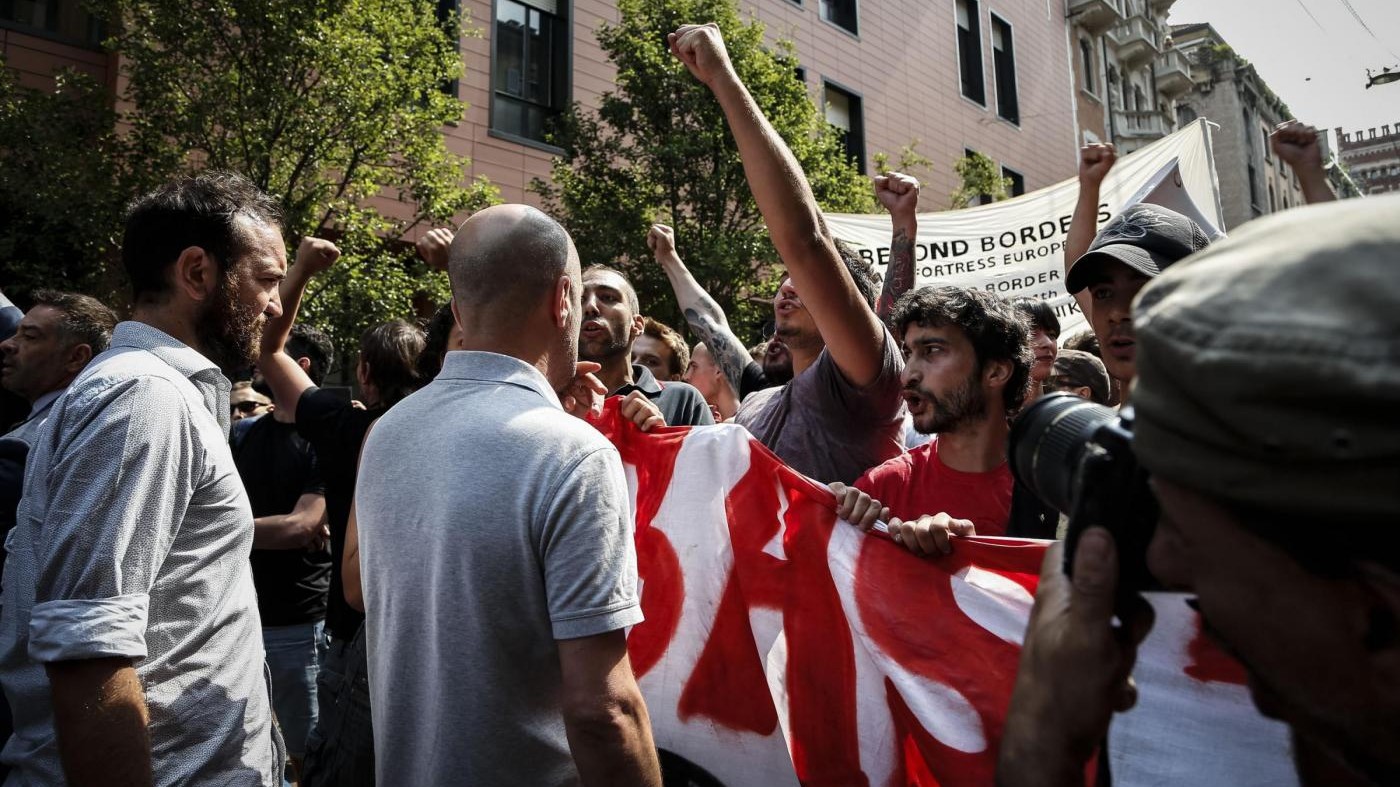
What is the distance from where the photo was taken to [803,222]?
2.20 m

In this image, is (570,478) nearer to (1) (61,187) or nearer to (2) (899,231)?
(2) (899,231)

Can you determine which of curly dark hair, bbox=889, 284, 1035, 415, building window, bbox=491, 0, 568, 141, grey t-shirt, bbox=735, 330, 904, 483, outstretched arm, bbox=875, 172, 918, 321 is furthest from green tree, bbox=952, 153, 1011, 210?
grey t-shirt, bbox=735, 330, 904, 483

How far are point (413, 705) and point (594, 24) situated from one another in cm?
1389

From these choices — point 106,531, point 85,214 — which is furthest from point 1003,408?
point 85,214

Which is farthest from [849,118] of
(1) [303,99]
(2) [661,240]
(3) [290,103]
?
(2) [661,240]

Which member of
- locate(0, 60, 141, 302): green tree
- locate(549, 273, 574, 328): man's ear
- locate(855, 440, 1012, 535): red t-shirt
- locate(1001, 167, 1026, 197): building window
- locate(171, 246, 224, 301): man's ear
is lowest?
locate(855, 440, 1012, 535): red t-shirt

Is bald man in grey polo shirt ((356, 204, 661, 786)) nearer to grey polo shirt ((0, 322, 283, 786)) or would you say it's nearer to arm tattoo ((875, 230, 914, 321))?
grey polo shirt ((0, 322, 283, 786))

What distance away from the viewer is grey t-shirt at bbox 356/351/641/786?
63.7 inches

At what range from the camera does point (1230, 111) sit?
33500mm

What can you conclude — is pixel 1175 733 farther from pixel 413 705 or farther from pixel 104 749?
pixel 104 749

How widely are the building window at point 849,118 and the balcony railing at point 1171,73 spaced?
1706 centimetres

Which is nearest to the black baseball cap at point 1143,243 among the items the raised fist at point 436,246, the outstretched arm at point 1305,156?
the outstretched arm at point 1305,156

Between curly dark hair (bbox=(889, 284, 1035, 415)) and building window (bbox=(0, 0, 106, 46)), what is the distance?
419 inches

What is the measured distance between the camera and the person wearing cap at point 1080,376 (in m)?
3.72
